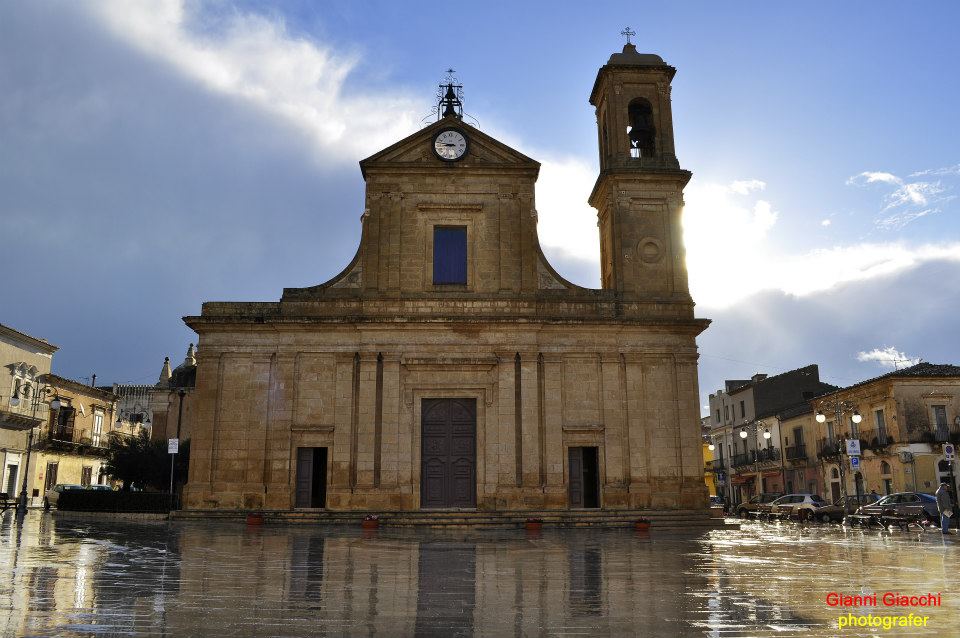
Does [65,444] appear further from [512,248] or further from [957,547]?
[957,547]

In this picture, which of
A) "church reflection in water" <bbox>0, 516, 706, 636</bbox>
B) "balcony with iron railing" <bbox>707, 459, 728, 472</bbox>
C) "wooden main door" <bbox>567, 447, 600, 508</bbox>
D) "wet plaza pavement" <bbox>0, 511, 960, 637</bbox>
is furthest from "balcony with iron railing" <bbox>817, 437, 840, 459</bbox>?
"church reflection in water" <bbox>0, 516, 706, 636</bbox>

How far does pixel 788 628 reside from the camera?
6.85m

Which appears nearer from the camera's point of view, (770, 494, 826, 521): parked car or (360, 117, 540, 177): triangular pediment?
(360, 117, 540, 177): triangular pediment

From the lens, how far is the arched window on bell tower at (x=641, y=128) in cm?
2953

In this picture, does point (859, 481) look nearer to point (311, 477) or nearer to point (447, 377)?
point (447, 377)

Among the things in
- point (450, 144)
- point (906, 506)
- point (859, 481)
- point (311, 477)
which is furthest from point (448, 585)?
point (859, 481)

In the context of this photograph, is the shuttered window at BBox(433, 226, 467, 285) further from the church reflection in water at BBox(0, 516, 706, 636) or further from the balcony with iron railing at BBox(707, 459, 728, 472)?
the balcony with iron railing at BBox(707, 459, 728, 472)

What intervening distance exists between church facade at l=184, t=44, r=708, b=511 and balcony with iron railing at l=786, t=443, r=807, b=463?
22072mm

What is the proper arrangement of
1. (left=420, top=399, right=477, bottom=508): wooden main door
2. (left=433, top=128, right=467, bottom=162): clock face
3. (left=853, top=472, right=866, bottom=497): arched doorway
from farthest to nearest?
(left=853, top=472, right=866, bottom=497): arched doorway → (left=433, top=128, right=467, bottom=162): clock face → (left=420, top=399, right=477, bottom=508): wooden main door

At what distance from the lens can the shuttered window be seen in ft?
90.6

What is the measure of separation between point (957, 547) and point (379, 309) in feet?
58.6

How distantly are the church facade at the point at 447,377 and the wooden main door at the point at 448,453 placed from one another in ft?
0.16

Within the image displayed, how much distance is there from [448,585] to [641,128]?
2332cm

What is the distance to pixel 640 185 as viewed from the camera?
28.6m
